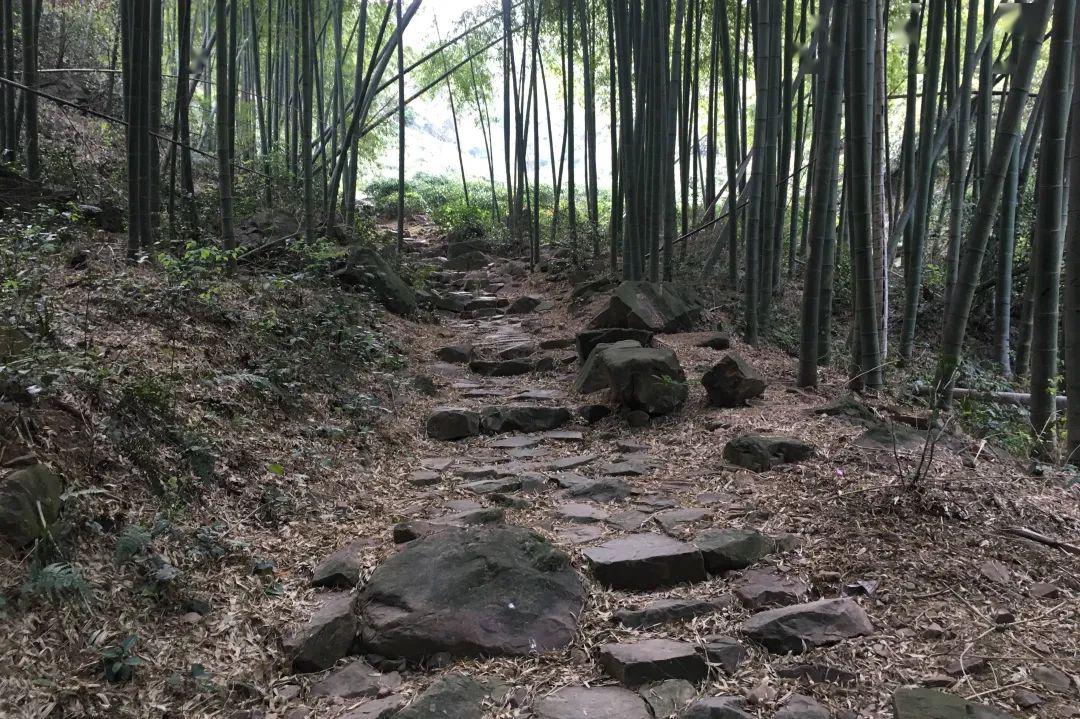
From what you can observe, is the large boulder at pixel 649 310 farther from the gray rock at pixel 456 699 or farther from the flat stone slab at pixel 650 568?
the gray rock at pixel 456 699

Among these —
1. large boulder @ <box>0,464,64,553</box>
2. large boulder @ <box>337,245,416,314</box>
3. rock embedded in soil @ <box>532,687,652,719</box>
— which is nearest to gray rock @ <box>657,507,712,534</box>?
rock embedded in soil @ <box>532,687,652,719</box>

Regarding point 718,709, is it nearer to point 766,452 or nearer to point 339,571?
point 339,571

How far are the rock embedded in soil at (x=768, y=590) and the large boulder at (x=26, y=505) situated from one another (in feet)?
6.51

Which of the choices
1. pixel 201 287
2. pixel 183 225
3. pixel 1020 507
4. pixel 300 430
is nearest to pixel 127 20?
pixel 183 225

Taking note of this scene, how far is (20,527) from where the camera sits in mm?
1796

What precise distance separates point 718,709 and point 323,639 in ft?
3.53

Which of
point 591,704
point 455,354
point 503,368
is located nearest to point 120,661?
point 591,704

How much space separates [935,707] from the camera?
4.99ft

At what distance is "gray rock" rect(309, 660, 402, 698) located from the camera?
1798mm

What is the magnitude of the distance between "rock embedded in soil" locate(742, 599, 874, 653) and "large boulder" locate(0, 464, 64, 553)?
1947mm

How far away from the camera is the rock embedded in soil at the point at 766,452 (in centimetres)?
312

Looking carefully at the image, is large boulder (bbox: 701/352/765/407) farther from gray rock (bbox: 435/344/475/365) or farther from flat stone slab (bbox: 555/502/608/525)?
gray rock (bbox: 435/344/475/365)

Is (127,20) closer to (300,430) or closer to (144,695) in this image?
(300,430)

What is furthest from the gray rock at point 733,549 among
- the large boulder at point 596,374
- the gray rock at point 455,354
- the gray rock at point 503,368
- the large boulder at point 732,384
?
the gray rock at point 455,354
